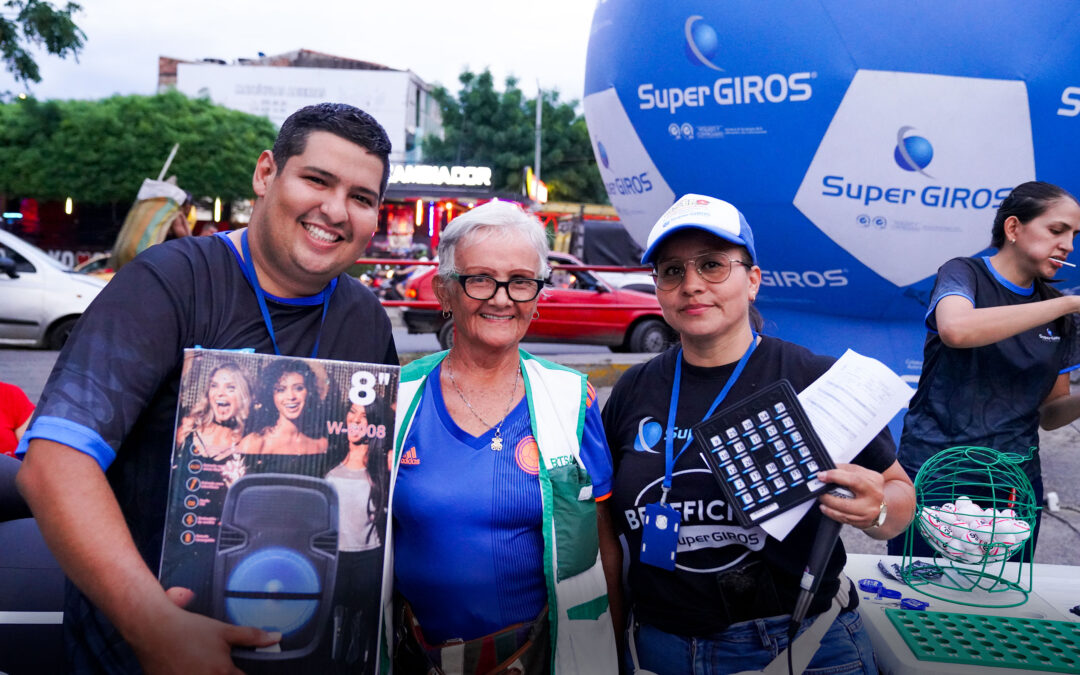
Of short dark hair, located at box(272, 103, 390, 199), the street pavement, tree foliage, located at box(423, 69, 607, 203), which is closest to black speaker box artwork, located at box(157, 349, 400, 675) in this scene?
short dark hair, located at box(272, 103, 390, 199)

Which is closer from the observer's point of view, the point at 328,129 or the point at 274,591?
the point at 274,591

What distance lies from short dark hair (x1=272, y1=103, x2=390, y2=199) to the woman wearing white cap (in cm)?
66

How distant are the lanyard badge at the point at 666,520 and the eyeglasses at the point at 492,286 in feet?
1.42

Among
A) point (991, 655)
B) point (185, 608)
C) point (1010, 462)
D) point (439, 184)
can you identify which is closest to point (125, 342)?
point (185, 608)

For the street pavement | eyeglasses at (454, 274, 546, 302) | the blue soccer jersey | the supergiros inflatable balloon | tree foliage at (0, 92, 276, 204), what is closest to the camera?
the blue soccer jersey

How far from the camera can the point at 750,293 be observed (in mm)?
1818

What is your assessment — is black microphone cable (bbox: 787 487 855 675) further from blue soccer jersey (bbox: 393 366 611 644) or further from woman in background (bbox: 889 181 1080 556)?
woman in background (bbox: 889 181 1080 556)

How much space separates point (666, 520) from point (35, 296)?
33.0ft

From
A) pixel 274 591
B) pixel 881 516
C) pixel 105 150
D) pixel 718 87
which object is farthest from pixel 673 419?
pixel 105 150

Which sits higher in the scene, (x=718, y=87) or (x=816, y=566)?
(x=718, y=87)

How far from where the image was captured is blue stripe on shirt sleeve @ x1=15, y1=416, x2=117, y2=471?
1.31m

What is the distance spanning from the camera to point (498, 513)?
174 cm

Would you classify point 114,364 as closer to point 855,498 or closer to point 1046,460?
point 855,498

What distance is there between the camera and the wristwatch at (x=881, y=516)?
1.54 metres
